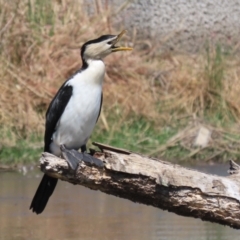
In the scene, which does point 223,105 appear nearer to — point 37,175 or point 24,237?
point 37,175

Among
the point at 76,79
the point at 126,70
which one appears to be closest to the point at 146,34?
the point at 126,70

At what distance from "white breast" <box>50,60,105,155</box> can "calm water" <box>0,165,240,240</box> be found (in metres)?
0.57

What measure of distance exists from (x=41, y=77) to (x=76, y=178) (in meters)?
5.11

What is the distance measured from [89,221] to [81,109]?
888mm

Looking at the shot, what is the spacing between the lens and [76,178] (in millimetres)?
5184

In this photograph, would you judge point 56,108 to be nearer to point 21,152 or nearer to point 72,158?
point 72,158

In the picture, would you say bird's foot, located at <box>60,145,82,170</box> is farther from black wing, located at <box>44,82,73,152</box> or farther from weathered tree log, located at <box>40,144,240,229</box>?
black wing, located at <box>44,82,73,152</box>

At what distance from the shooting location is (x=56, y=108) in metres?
6.71

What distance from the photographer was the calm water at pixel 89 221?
6539mm

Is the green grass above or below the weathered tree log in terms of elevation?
below

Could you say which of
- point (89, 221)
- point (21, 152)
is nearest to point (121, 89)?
point (21, 152)

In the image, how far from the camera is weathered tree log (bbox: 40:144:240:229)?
505 centimetres

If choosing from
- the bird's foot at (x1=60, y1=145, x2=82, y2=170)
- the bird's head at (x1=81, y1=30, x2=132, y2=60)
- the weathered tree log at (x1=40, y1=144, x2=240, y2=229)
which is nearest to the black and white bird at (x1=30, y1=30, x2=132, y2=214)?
the bird's head at (x1=81, y1=30, x2=132, y2=60)

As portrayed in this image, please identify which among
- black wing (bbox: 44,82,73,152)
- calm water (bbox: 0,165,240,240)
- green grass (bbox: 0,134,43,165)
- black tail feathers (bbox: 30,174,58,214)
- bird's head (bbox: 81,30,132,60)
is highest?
bird's head (bbox: 81,30,132,60)
